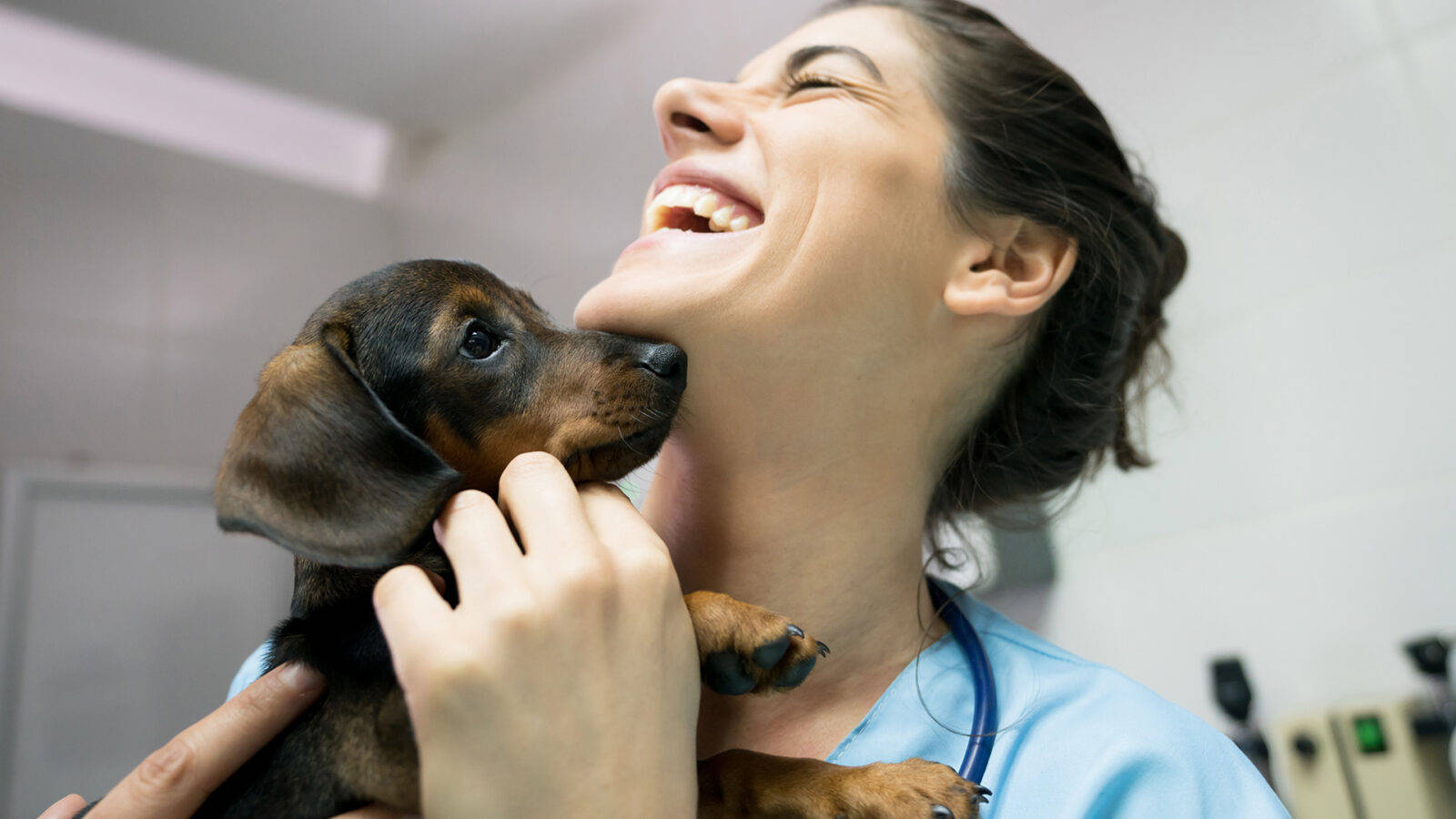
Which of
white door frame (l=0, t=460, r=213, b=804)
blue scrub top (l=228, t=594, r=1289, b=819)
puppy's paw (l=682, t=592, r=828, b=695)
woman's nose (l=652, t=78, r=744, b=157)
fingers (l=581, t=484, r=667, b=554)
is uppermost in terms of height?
woman's nose (l=652, t=78, r=744, b=157)

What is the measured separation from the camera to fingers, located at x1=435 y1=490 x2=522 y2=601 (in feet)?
2.40

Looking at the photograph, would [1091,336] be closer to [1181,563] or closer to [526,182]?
[1181,563]

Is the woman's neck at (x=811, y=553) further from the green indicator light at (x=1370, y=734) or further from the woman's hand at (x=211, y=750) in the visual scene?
the green indicator light at (x=1370, y=734)

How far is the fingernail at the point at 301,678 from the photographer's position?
3.05 ft

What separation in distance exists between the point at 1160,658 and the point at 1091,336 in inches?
39.1

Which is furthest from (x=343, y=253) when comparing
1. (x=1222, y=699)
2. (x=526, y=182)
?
Result: (x=1222, y=699)

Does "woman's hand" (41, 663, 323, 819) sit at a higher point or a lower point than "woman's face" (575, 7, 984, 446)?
lower

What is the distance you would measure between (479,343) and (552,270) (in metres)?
2.04

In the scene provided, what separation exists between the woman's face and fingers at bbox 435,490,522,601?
340 millimetres

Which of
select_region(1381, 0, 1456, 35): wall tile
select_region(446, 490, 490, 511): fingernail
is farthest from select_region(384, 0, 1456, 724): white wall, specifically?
select_region(446, 490, 490, 511): fingernail

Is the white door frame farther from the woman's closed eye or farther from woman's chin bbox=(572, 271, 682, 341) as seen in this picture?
the woman's closed eye

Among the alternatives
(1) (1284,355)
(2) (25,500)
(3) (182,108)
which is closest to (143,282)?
(3) (182,108)

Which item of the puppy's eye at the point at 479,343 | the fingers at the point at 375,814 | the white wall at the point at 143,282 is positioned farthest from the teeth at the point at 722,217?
the white wall at the point at 143,282

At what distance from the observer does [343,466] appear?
829 millimetres
